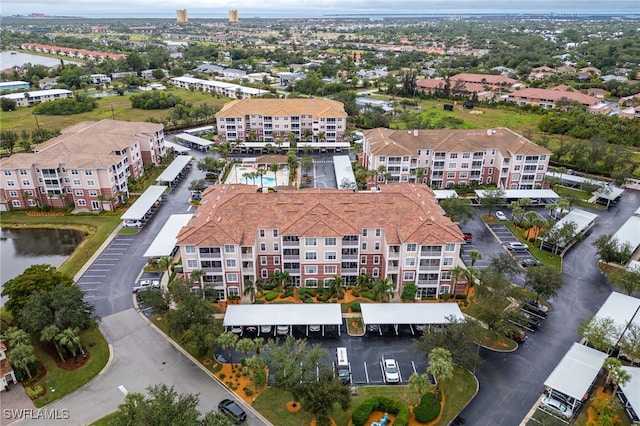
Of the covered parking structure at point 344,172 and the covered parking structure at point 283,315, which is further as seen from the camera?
the covered parking structure at point 344,172

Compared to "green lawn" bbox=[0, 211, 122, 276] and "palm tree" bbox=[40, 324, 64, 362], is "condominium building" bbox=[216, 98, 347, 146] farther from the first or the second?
"palm tree" bbox=[40, 324, 64, 362]

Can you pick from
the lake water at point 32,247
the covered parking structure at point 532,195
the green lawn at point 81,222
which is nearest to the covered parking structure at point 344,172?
the covered parking structure at point 532,195

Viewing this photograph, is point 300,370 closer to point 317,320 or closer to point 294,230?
point 317,320

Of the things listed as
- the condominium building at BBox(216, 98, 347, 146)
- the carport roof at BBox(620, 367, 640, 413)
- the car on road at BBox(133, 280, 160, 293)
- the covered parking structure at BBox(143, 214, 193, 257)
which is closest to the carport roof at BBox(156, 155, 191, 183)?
the covered parking structure at BBox(143, 214, 193, 257)

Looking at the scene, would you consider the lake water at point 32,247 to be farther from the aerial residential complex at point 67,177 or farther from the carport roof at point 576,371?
the carport roof at point 576,371

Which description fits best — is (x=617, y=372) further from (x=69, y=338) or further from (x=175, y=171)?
(x=175, y=171)

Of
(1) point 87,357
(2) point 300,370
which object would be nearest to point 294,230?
(2) point 300,370

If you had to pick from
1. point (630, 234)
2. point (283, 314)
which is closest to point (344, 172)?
point (283, 314)
